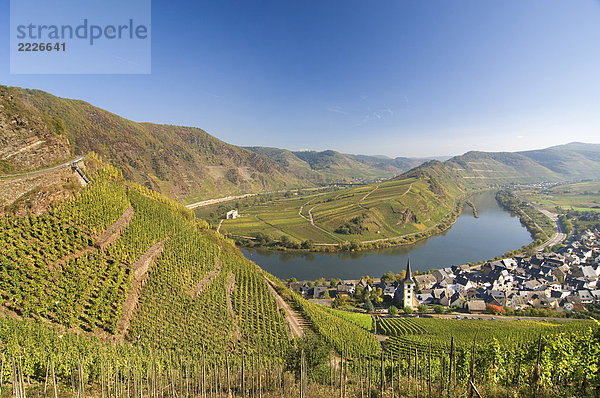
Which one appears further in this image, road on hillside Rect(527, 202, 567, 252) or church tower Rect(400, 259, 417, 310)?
road on hillside Rect(527, 202, 567, 252)

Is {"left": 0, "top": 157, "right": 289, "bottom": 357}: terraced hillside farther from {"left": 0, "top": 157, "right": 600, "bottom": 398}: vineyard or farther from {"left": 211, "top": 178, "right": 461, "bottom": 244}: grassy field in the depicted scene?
{"left": 211, "top": 178, "right": 461, "bottom": 244}: grassy field

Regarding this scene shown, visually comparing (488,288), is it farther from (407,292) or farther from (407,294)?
(407,292)

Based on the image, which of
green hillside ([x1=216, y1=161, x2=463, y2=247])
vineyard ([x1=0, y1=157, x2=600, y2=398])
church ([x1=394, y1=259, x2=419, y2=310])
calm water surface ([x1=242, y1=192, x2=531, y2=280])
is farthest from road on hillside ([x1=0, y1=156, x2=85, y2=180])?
green hillside ([x1=216, y1=161, x2=463, y2=247])

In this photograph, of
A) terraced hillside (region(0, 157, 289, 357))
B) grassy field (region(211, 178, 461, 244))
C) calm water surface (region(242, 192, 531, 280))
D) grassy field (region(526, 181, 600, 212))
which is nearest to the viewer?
terraced hillside (region(0, 157, 289, 357))

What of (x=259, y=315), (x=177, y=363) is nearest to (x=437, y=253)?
(x=259, y=315)

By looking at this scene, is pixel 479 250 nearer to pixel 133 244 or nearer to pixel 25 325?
pixel 133 244
